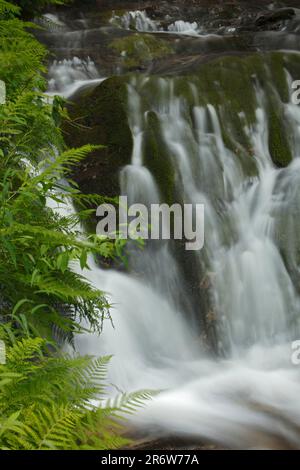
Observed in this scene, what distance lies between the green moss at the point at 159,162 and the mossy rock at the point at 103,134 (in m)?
0.25

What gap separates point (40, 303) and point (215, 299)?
334 cm

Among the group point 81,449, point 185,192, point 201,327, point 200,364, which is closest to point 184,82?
point 185,192

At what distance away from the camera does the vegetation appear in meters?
1.54

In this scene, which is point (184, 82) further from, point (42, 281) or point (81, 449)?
point (81, 449)

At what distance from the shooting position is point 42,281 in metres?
2.33

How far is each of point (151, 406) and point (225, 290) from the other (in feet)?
6.94

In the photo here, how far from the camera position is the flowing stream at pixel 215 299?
13.1 ft

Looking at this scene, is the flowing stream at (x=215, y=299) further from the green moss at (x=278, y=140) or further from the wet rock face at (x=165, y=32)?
the wet rock face at (x=165, y=32)

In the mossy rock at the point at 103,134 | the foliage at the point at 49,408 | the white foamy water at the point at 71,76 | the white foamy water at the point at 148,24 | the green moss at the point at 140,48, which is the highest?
the white foamy water at the point at 148,24

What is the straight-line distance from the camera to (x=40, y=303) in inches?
99.1

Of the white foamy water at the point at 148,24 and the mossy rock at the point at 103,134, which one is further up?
the white foamy water at the point at 148,24

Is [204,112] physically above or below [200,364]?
above

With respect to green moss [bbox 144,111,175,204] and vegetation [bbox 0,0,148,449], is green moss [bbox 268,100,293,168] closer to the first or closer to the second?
green moss [bbox 144,111,175,204]

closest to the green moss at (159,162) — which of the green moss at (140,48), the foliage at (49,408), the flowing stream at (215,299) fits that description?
the flowing stream at (215,299)
